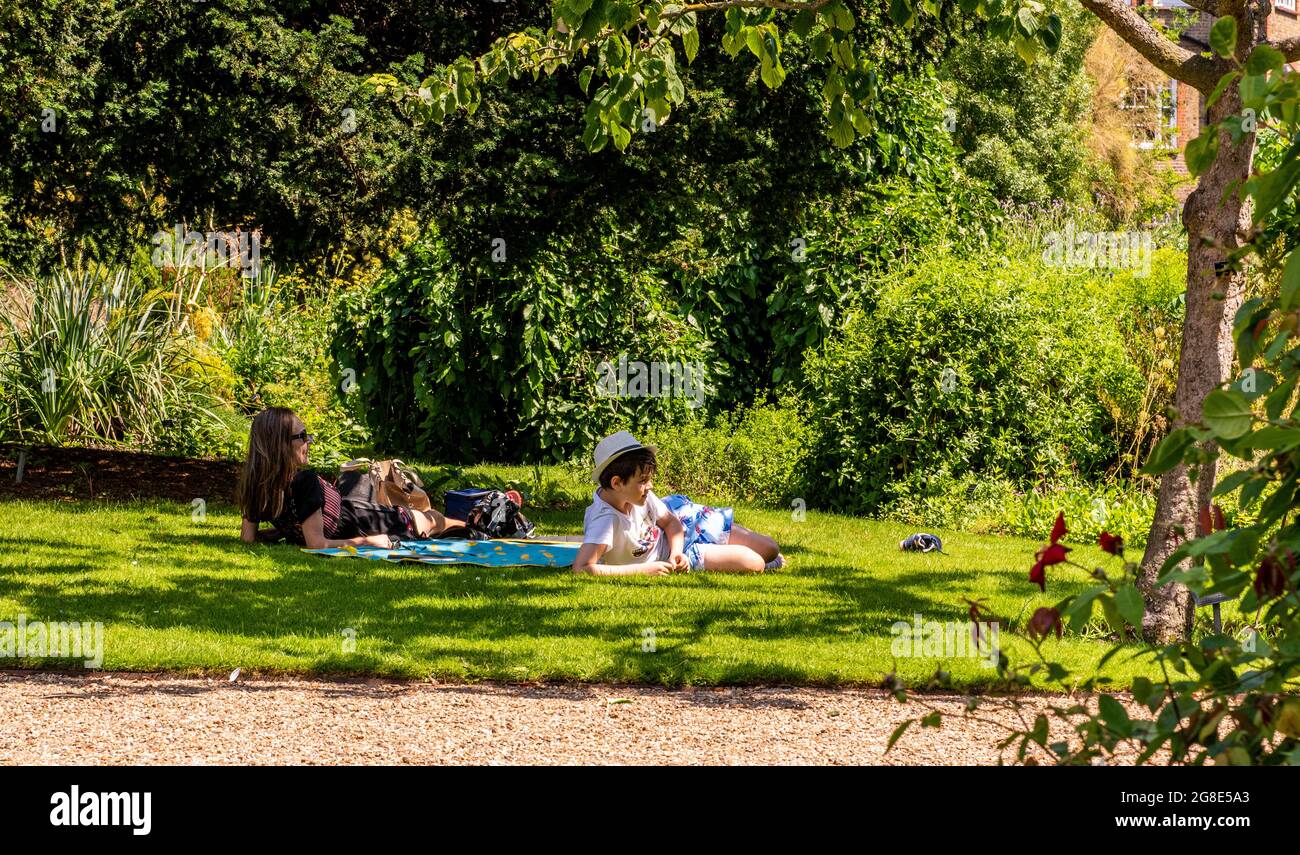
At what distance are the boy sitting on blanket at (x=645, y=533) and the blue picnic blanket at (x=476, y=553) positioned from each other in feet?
1.33

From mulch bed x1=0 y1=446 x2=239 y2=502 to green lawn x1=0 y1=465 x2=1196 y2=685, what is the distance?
36.2 inches

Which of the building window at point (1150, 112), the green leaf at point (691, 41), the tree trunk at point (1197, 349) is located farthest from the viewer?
the building window at point (1150, 112)

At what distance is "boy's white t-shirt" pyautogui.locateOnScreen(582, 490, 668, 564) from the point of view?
26.0 feet

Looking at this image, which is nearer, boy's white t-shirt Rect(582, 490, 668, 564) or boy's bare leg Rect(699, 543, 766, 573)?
boy's white t-shirt Rect(582, 490, 668, 564)

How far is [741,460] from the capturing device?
12445 mm

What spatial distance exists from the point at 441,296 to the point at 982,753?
30.5 ft

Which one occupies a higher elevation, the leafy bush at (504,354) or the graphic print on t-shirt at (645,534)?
the leafy bush at (504,354)

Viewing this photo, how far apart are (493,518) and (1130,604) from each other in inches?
300

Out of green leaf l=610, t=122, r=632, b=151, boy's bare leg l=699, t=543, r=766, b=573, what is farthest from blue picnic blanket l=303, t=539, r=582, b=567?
green leaf l=610, t=122, r=632, b=151

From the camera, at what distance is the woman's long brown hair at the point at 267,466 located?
8430mm

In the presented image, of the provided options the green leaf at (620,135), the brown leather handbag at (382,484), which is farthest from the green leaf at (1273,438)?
the brown leather handbag at (382,484)

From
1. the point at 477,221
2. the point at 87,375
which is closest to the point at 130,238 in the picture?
the point at 87,375

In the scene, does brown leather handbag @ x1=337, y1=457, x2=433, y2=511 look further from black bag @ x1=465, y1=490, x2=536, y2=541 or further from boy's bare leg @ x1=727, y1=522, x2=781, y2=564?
boy's bare leg @ x1=727, y1=522, x2=781, y2=564

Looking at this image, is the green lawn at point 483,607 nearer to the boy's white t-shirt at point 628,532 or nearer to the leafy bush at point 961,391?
the boy's white t-shirt at point 628,532
